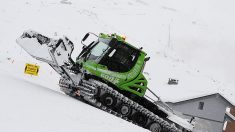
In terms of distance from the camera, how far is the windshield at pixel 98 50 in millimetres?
14406

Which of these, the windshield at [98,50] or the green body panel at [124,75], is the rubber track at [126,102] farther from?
the windshield at [98,50]

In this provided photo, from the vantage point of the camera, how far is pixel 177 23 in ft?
277

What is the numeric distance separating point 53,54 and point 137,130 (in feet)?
14.0

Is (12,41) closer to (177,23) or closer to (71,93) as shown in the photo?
(71,93)

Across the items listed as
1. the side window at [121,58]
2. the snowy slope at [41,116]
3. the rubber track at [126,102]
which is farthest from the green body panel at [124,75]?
the snowy slope at [41,116]

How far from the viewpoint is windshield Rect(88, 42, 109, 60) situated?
47.3ft

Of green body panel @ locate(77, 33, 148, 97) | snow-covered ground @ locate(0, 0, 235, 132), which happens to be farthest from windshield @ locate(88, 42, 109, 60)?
snow-covered ground @ locate(0, 0, 235, 132)

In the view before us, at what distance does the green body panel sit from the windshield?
0.96ft

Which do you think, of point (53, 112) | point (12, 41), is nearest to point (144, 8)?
point (12, 41)

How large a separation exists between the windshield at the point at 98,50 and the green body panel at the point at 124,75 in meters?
0.29

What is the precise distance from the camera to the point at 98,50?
48.1ft

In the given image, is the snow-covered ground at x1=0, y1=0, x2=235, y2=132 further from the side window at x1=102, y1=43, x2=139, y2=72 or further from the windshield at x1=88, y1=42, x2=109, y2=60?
the side window at x1=102, y1=43, x2=139, y2=72

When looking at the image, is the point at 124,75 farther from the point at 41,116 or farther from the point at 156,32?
the point at 156,32

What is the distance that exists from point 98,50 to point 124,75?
1321mm
